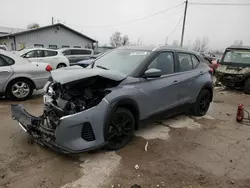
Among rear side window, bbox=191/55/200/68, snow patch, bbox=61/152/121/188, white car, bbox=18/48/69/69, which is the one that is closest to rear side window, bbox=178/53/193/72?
rear side window, bbox=191/55/200/68

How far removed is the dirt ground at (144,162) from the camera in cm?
291

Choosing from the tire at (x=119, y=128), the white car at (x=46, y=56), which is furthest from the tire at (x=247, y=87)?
the white car at (x=46, y=56)

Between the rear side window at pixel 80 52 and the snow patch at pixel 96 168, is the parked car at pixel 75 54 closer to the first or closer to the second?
the rear side window at pixel 80 52

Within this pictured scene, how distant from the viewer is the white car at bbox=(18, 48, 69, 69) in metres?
12.4

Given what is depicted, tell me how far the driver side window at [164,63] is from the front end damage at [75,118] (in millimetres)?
1048

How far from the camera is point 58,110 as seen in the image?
325 cm

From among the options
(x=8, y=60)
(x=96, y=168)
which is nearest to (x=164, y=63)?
(x=96, y=168)

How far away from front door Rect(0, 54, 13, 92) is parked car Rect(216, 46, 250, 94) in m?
8.43

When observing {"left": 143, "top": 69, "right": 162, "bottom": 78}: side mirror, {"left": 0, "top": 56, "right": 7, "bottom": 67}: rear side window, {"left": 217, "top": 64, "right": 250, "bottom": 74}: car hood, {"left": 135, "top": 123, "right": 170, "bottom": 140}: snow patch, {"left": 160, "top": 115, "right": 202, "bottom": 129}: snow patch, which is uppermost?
{"left": 143, "top": 69, "right": 162, "bottom": 78}: side mirror

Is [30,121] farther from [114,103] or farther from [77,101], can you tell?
[114,103]

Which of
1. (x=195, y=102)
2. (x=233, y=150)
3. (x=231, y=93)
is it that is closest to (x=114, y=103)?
(x=233, y=150)

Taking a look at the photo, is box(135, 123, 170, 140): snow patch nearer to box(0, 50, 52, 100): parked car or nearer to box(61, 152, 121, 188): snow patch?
box(61, 152, 121, 188): snow patch

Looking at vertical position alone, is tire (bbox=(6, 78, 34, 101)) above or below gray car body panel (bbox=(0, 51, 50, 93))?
below

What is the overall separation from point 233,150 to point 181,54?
87.7 inches
